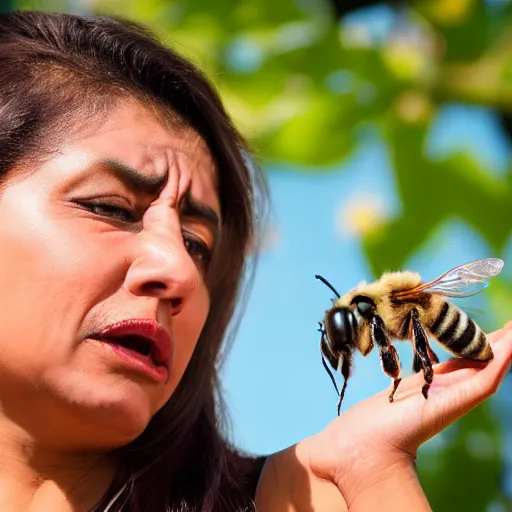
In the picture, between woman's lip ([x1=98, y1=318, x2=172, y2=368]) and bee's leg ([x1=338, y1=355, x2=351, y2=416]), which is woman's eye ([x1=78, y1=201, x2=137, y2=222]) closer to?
woman's lip ([x1=98, y1=318, x2=172, y2=368])

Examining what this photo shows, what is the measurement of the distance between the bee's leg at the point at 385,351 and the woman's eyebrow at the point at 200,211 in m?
0.35

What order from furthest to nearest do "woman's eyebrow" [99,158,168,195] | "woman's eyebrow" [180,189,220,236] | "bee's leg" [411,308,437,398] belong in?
"woman's eyebrow" [180,189,220,236]
"woman's eyebrow" [99,158,168,195]
"bee's leg" [411,308,437,398]

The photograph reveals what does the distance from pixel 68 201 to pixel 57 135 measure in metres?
0.12

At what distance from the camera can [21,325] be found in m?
1.32

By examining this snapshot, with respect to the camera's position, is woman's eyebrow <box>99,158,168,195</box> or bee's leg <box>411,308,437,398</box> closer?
bee's leg <box>411,308,437,398</box>

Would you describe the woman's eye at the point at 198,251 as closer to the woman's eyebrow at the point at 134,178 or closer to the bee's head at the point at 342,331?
the woman's eyebrow at the point at 134,178

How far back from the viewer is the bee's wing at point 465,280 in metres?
1.39

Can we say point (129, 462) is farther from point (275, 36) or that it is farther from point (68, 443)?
point (275, 36)

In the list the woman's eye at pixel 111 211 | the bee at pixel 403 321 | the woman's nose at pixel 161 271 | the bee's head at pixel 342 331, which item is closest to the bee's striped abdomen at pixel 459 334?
the bee at pixel 403 321

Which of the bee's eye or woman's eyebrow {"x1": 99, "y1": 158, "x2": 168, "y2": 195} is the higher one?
woman's eyebrow {"x1": 99, "y1": 158, "x2": 168, "y2": 195}

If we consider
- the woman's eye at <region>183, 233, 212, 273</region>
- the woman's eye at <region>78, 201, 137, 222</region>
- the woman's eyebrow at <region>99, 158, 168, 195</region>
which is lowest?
the woman's eye at <region>183, 233, 212, 273</region>

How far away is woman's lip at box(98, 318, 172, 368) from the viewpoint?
4.40ft

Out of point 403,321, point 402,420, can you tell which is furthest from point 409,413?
point 403,321

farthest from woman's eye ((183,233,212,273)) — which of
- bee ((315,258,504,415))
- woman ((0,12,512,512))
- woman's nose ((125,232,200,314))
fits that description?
bee ((315,258,504,415))
